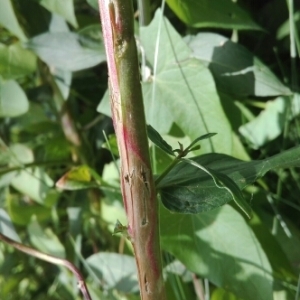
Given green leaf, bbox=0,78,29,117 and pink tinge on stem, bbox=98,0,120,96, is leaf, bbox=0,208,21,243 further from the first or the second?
pink tinge on stem, bbox=98,0,120,96

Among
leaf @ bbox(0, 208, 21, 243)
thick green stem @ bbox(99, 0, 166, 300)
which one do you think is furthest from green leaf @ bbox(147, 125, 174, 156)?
leaf @ bbox(0, 208, 21, 243)

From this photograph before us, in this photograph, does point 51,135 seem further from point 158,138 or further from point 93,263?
point 158,138

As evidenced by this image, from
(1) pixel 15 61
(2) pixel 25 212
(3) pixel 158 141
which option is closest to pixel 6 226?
(2) pixel 25 212

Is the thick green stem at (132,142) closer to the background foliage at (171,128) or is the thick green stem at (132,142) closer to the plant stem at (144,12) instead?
the background foliage at (171,128)

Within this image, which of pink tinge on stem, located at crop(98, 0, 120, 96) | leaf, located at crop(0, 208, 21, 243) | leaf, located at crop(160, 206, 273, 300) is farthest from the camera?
leaf, located at crop(0, 208, 21, 243)

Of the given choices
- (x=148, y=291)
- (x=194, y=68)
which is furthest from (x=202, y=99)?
(x=148, y=291)

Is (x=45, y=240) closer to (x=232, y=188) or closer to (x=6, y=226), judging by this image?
(x=6, y=226)

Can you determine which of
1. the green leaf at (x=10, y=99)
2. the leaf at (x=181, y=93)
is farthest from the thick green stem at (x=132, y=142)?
the green leaf at (x=10, y=99)

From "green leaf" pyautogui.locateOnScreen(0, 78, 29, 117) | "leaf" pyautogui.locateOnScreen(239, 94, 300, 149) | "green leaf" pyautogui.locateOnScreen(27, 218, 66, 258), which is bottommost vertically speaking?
"green leaf" pyautogui.locateOnScreen(27, 218, 66, 258)
